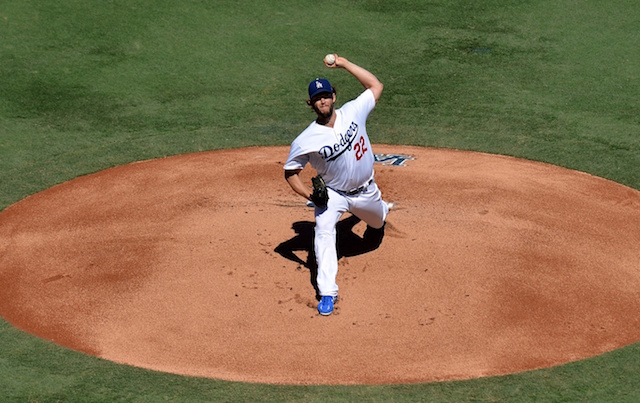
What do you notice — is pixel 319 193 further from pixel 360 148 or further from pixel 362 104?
pixel 362 104

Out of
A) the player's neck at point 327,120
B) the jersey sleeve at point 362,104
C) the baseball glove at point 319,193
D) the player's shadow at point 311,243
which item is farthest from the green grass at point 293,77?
the baseball glove at point 319,193

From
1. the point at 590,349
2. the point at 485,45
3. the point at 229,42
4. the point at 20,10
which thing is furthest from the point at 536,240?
the point at 20,10

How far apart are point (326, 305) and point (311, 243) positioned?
1416 millimetres

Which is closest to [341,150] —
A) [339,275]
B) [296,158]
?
[296,158]

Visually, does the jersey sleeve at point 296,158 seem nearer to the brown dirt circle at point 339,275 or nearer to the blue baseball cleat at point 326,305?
the brown dirt circle at point 339,275

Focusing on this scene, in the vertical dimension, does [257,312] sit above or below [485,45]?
below

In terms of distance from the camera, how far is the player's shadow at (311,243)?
9.55 meters

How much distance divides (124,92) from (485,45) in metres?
6.04

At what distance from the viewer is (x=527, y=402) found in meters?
7.00

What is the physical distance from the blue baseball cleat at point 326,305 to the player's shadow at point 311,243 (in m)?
0.71

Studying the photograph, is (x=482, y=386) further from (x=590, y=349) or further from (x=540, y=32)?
(x=540, y=32)

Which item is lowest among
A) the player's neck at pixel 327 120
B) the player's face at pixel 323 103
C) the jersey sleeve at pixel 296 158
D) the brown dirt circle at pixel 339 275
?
the brown dirt circle at pixel 339 275

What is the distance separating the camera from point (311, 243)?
981 centimetres

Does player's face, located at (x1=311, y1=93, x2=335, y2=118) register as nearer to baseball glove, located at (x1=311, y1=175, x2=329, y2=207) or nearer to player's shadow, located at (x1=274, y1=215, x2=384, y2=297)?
baseball glove, located at (x1=311, y1=175, x2=329, y2=207)
